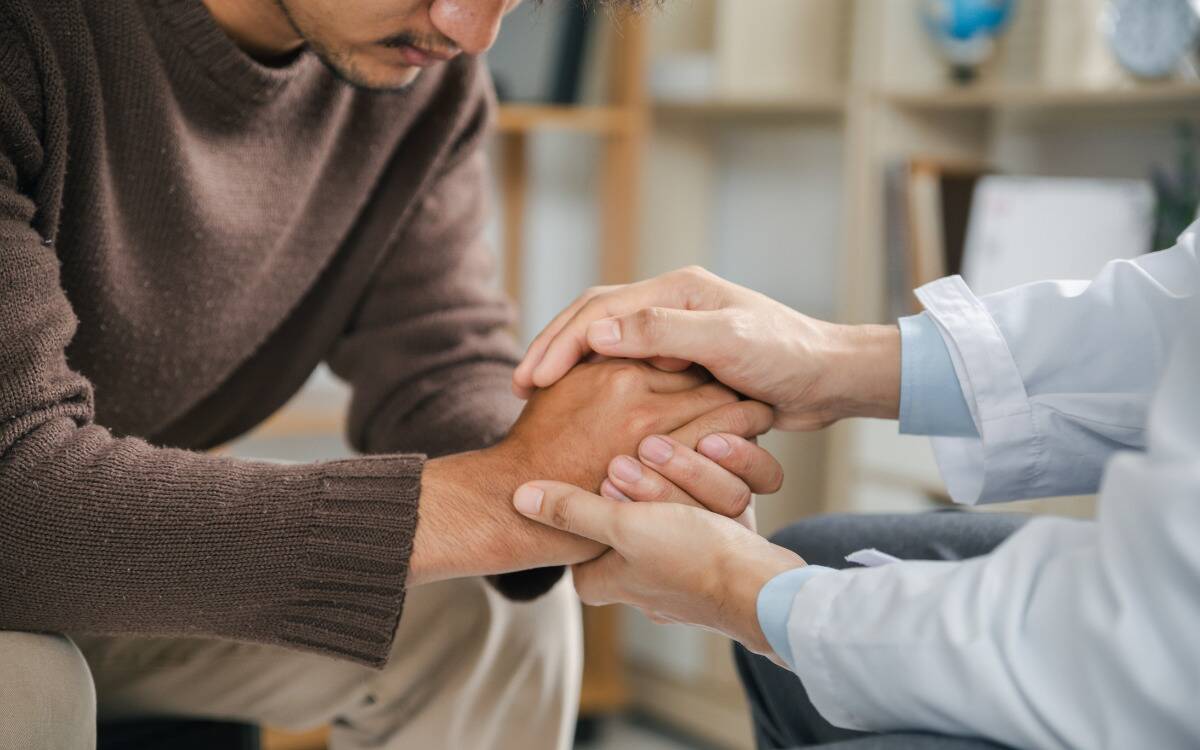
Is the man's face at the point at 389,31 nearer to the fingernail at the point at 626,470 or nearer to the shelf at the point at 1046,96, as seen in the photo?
the fingernail at the point at 626,470

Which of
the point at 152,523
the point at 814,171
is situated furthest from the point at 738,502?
the point at 814,171

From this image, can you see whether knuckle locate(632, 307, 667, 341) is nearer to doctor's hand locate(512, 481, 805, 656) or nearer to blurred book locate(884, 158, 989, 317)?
doctor's hand locate(512, 481, 805, 656)

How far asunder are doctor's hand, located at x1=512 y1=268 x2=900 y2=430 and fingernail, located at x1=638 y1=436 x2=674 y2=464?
79 mm

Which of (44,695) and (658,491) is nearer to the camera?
(44,695)

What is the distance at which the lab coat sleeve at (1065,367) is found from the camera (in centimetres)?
106

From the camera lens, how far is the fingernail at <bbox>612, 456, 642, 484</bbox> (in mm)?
1104

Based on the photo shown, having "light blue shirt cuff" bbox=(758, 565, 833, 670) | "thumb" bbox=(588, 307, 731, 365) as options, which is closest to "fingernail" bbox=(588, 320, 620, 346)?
"thumb" bbox=(588, 307, 731, 365)

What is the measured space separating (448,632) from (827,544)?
41 centimetres

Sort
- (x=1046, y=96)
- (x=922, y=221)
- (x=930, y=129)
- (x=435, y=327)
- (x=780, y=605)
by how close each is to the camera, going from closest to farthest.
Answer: (x=780, y=605), (x=435, y=327), (x=1046, y=96), (x=922, y=221), (x=930, y=129)

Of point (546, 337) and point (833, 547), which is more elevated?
point (546, 337)

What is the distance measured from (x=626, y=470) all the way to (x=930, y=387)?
0.29 m

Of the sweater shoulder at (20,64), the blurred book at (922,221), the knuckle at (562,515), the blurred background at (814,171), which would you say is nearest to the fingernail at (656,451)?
the knuckle at (562,515)

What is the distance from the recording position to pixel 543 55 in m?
2.38

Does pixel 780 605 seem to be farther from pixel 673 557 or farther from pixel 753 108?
pixel 753 108
